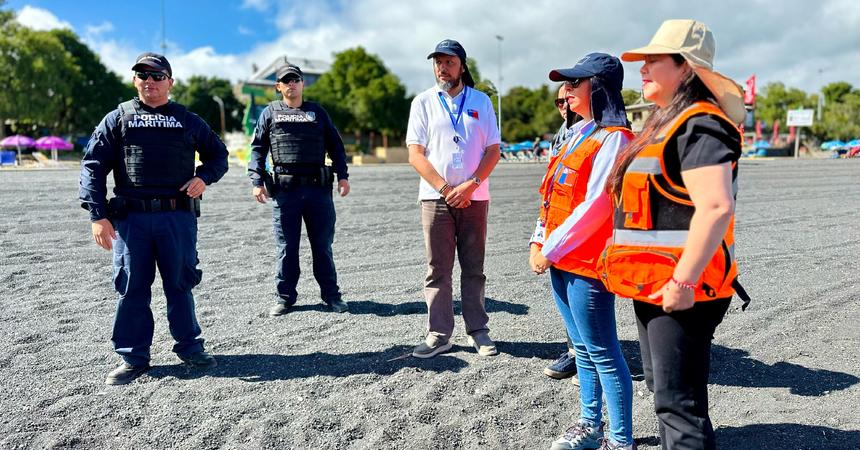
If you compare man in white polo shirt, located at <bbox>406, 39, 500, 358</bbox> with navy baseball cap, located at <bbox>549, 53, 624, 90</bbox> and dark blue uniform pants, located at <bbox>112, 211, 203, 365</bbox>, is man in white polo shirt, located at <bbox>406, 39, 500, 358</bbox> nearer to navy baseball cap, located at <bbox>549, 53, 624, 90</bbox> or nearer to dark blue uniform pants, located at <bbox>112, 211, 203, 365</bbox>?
navy baseball cap, located at <bbox>549, 53, 624, 90</bbox>

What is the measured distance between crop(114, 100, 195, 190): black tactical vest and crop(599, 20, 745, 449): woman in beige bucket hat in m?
2.96

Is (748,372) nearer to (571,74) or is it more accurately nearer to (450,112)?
(571,74)

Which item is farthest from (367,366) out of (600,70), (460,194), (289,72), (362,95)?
(362,95)

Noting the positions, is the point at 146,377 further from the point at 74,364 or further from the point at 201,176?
the point at 201,176

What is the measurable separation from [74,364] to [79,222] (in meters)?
7.30

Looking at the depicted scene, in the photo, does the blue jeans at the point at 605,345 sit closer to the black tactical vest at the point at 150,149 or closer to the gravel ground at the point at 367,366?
the gravel ground at the point at 367,366

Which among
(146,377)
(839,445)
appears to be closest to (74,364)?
(146,377)

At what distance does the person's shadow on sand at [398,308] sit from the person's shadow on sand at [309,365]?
3.42ft

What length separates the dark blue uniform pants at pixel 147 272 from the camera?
12.2 feet

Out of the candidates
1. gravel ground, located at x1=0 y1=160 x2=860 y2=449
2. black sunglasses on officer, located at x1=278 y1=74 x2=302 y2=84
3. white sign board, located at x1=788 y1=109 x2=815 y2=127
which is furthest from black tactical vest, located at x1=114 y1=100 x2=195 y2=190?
white sign board, located at x1=788 y1=109 x2=815 y2=127

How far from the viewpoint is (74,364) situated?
13.0 ft

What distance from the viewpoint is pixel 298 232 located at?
5.25 meters

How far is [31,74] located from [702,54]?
52.8 metres

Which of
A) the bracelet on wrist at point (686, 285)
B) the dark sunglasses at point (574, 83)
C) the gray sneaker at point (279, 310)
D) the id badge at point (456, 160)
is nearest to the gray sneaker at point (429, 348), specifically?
the id badge at point (456, 160)
